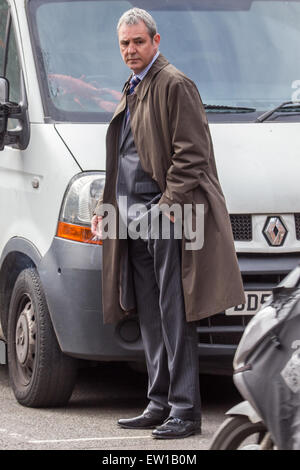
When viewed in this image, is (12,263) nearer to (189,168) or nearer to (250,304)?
(250,304)

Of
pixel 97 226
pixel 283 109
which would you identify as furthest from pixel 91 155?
pixel 283 109

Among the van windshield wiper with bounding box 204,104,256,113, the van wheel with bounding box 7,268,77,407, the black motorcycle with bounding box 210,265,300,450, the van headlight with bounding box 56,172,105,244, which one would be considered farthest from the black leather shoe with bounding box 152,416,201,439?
the black motorcycle with bounding box 210,265,300,450

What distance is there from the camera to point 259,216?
21.0ft

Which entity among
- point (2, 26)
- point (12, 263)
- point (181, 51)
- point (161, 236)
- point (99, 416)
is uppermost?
point (2, 26)

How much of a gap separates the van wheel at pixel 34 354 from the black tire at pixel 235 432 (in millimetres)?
2570

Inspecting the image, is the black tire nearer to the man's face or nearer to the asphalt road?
the asphalt road

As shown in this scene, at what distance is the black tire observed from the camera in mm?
4145

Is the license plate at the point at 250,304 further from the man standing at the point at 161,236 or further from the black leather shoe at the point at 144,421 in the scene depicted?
the black leather shoe at the point at 144,421

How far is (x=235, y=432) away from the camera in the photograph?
4156mm

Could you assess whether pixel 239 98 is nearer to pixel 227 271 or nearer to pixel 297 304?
pixel 227 271

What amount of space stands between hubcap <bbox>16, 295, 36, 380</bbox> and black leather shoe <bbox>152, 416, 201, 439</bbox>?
3.42ft

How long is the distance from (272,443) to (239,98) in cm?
332

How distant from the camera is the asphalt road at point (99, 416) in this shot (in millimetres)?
5941

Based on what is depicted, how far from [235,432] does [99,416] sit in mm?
2596
